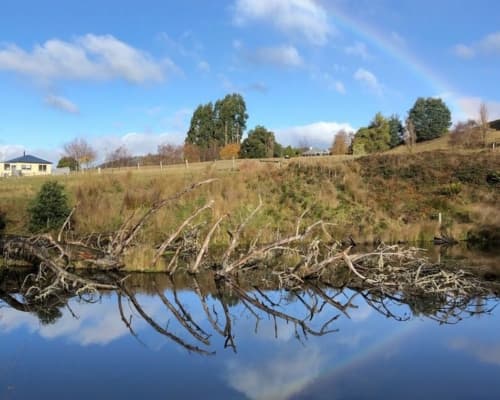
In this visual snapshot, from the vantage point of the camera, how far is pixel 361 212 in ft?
101

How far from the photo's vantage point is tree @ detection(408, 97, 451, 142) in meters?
86.1

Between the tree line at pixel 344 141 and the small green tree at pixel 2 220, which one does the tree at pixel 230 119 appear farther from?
the small green tree at pixel 2 220

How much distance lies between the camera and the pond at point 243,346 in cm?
840

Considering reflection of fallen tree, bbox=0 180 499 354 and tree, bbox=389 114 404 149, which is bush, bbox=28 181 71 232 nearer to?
reflection of fallen tree, bbox=0 180 499 354

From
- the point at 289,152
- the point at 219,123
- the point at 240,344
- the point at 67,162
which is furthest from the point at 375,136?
the point at 240,344

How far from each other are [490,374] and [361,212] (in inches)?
864

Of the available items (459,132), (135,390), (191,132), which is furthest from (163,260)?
(191,132)

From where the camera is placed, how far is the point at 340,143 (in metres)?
84.1

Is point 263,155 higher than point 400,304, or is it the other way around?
point 263,155

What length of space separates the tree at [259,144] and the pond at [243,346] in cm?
6602

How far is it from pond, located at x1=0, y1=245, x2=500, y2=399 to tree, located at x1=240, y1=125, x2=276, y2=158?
66.0 meters

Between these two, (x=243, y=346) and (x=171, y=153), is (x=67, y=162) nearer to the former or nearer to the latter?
(x=171, y=153)

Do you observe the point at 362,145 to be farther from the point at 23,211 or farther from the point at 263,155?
the point at 23,211

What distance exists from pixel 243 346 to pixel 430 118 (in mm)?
83092
